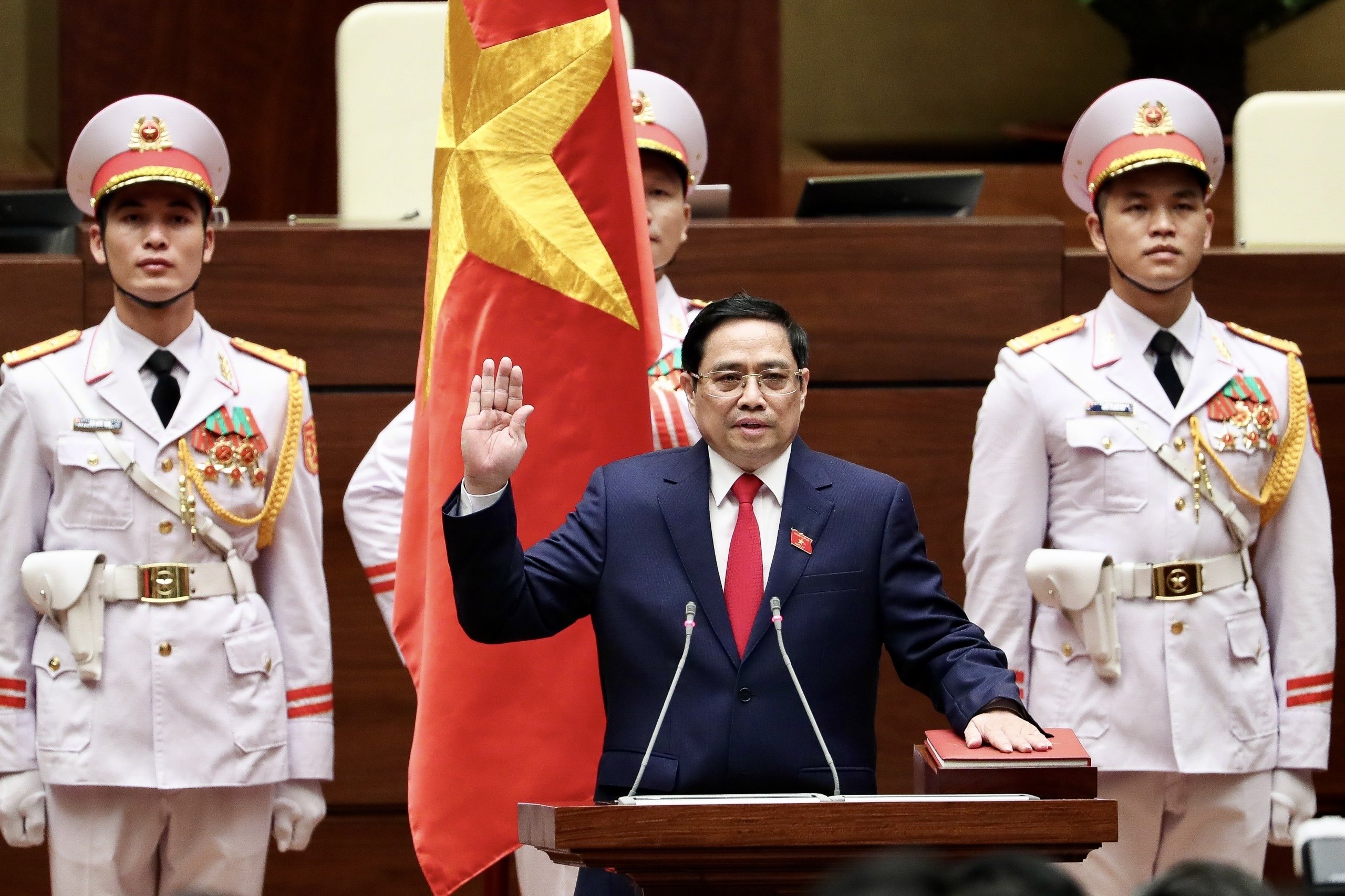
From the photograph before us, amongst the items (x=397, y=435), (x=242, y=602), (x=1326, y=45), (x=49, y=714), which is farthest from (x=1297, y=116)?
(x=49, y=714)

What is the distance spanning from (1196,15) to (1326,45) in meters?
0.72

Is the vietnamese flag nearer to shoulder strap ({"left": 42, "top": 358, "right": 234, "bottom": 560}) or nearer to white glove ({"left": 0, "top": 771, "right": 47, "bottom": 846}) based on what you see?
shoulder strap ({"left": 42, "top": 358, "right": 234, "bottom": 560})

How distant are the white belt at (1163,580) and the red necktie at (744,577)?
2.82 ft

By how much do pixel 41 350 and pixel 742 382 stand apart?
1.21 meters

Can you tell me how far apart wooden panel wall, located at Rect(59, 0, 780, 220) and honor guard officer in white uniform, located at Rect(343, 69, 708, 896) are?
2.06 metres

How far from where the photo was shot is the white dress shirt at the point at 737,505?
7.62 feet

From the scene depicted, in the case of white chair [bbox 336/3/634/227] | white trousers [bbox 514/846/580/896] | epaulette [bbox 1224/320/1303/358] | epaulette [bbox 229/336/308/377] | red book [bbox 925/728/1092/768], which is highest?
white chair [bbox 336/3/634/227]

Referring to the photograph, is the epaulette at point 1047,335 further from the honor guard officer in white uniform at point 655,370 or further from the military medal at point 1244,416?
the honor guard officer in white uniform at point 655,370

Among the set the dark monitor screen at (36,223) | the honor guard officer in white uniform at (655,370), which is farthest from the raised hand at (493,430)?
the dark monitor screen at (36,223)

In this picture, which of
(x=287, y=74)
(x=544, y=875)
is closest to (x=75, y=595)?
(x=544, y=875)

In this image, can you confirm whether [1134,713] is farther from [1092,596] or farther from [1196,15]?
[1196,15]

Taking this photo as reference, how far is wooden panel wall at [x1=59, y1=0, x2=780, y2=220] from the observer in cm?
535

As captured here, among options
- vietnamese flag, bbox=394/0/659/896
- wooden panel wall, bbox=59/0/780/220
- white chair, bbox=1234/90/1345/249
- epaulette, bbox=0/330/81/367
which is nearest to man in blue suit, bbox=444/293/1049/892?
vietnamese flag, bbox=394/0/659/896

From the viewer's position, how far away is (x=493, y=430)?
221cm
